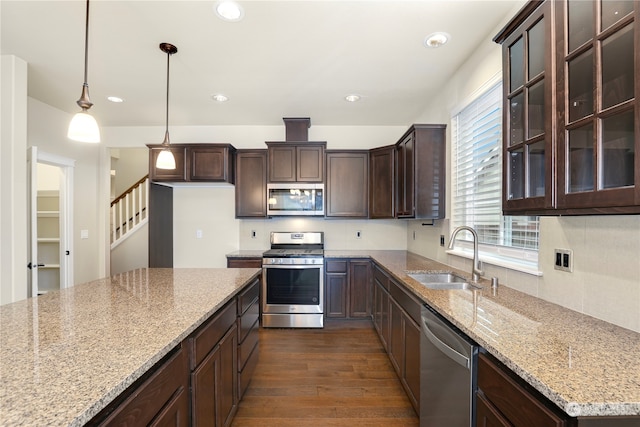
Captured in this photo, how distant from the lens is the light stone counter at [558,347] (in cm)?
73

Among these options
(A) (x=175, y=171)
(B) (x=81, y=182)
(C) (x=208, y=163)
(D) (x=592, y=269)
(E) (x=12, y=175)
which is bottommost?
(D) (x=592, y=269)

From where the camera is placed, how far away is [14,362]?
33.5 inches

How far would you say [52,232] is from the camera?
13.1ft

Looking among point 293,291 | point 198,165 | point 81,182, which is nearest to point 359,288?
point 293,291

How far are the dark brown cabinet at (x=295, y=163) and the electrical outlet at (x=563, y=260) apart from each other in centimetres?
270

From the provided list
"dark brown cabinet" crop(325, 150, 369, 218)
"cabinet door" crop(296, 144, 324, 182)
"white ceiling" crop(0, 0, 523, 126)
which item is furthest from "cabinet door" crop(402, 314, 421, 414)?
"cabinet door" crop(296, 144, 324, 182)

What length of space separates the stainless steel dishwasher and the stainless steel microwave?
2333 millimetres

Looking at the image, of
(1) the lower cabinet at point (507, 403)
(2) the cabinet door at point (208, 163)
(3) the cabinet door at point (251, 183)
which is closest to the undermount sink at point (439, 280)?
(1) the lower cabinet at point (507, 403)

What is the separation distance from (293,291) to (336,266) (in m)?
0.62

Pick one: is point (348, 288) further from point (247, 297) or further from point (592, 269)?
point (592, 269)

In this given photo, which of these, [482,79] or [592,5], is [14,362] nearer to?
[592,5]

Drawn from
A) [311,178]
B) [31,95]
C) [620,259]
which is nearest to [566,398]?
[620,259]

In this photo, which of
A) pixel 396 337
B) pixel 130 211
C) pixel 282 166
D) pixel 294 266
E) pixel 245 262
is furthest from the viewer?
pixel 130 211

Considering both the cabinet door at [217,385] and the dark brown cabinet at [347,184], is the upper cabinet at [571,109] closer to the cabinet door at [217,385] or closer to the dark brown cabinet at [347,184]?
the cabinet door at [217,385]
